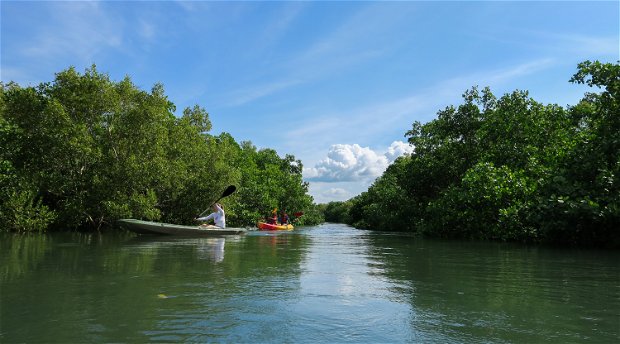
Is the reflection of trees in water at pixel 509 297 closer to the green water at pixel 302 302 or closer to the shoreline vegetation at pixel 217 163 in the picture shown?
the green water at pixel 302 302

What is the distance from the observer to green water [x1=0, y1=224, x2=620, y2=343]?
411 cm

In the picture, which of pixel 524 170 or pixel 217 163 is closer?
pixel 524 170

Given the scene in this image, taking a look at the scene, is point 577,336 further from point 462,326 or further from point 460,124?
point 460,124

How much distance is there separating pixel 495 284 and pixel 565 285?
108 centimetres

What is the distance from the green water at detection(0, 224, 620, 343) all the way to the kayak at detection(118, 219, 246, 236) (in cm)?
838

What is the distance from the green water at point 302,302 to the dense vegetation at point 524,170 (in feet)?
17.9

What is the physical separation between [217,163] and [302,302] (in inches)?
896

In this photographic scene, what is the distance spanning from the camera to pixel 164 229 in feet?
60.2

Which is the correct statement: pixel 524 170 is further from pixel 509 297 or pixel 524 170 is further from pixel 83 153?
pixel 83 153

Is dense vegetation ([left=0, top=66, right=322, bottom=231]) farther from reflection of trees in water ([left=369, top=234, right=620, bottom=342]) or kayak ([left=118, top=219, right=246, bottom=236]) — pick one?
reflection of trees in water ([left=369, top=234, right=620, bottom=342])

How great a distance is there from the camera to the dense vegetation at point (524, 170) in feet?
46.0

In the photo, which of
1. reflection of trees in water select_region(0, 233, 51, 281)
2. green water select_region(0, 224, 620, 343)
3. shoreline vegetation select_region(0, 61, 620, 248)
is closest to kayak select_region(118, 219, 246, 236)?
shoreline vegetation select_region(0, 61, 620, 248)

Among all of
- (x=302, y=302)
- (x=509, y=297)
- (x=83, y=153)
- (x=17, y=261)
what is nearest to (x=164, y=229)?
(x=83, y=153)

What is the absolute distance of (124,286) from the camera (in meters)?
6.33
